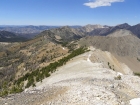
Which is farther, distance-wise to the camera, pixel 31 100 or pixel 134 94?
pixel 134 94

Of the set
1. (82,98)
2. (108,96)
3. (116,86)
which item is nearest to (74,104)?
(82,98)

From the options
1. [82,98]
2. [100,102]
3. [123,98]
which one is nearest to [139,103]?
[123,98]

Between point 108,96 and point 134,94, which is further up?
point 108,96

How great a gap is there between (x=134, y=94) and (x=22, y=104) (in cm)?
1612

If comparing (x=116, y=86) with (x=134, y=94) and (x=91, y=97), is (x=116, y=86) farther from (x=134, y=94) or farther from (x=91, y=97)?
(x=91, y=97)

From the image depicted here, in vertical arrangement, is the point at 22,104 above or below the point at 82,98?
below

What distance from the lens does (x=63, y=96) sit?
78.6 ft

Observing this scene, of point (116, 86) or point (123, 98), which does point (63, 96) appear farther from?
point (116, 86)

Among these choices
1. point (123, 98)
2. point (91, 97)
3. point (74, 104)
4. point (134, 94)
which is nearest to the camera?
point (74, 104)

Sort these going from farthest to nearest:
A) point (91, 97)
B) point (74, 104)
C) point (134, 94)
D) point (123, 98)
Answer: point (134, 94) → point (123, 98) → point (91, 97) → point (74, 104)

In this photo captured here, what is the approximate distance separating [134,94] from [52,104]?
13.9m

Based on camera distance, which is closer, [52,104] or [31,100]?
[52,104]

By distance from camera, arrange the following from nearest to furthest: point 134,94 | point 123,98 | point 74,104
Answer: point 74,104 → point 123,98 → point 134,94

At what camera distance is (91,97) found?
22.9m
